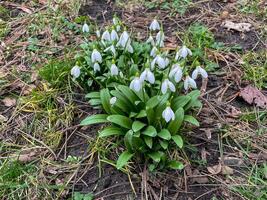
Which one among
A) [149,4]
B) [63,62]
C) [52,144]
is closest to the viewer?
[52,144]

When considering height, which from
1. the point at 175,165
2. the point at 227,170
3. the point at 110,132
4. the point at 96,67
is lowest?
the point at 227,170

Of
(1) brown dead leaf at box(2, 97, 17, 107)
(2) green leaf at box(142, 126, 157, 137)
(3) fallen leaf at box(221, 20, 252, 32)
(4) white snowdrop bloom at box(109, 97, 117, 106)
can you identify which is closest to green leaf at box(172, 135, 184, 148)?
(2) green leaf at box(142, 126, 157, 137)

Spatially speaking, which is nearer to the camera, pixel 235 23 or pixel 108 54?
pixel 108 54

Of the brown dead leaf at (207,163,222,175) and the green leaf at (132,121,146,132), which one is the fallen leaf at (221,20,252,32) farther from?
the green leaf at (132,121,146,132)

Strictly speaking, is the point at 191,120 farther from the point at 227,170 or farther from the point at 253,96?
the point at 253,96

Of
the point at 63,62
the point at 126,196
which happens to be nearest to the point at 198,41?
the point at 63,62

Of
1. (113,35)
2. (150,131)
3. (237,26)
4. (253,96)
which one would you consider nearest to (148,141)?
(150,131)

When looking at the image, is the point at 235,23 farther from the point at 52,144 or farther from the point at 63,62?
the point at 52,144
